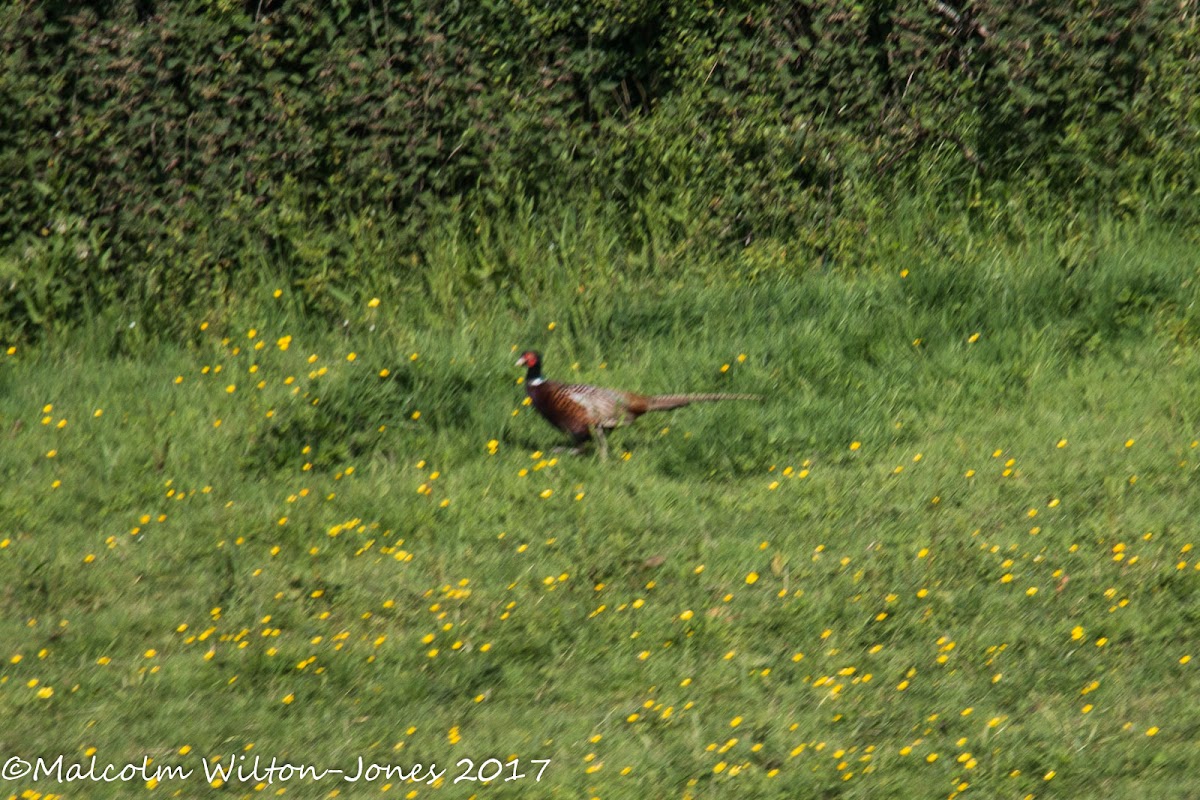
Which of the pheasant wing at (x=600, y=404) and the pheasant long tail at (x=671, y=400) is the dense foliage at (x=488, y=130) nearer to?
the pheasant long tail at (x=671, y=400)

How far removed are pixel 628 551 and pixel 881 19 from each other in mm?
4787

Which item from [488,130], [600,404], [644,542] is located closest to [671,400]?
[600,404]

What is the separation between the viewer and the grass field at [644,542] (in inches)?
225

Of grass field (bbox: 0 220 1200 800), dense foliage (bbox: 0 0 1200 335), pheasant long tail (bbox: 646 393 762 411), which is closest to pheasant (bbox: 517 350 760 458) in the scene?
pheasant long tail (bbox: 646 393 762 411)

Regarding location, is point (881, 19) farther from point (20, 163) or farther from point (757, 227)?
point (20, 163)

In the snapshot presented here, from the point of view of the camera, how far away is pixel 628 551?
7.13m

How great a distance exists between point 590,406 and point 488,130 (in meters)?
2.87

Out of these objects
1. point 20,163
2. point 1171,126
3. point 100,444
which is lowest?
point 100,444

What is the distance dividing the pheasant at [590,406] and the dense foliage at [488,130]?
209cm

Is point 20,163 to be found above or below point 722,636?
above

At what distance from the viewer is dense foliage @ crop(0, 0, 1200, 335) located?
9.91 m

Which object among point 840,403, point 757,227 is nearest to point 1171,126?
point 757,227

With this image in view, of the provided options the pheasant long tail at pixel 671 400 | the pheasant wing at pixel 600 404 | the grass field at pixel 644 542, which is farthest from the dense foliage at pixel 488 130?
the pheasant wing at pixel 600 404

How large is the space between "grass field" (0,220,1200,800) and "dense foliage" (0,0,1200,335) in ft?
1.66
